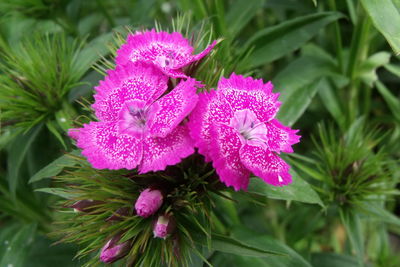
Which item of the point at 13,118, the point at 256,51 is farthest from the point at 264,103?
the point at 13,118

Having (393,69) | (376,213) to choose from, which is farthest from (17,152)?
(393,69)

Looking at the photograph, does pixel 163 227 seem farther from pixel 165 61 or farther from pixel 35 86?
pixel 35 86

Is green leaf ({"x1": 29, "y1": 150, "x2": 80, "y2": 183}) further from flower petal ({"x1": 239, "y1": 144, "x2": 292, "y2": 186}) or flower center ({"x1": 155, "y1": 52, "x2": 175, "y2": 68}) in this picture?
flower petal ({"x1": 239, "y1": 144, "x2": 292, "y2": 186})

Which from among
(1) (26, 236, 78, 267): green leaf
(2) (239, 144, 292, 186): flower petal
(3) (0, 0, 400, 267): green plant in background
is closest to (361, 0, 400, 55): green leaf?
(3) (0, 0, 400, 267): green plant in background

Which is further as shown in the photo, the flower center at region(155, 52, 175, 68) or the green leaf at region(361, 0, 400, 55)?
the green leaf at region(361, 0, 400, 55)

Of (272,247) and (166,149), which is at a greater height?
(166,149)

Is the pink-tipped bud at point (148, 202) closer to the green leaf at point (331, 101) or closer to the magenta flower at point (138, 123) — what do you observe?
the magenta flower at point (138, 123)

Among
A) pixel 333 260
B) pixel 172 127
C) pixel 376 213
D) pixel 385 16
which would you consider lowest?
pixel 333 260
